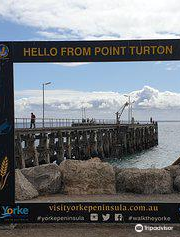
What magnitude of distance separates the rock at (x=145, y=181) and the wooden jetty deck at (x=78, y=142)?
18.2 m

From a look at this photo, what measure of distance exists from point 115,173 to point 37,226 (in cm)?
362

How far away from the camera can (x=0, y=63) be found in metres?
7.11

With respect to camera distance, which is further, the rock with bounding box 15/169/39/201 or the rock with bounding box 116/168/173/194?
the rock with bounding box 116/168/173/194

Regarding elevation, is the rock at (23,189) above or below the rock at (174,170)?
below

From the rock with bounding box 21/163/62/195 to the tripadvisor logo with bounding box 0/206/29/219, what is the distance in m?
2.17

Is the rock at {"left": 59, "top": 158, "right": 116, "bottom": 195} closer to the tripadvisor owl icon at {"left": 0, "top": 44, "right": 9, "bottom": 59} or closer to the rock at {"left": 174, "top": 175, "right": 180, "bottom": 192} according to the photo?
the rock at {"left": 174, "top": 175, "right": 180, "bottom": 192}

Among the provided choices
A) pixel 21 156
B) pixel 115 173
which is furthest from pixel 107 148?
pixel 115 173

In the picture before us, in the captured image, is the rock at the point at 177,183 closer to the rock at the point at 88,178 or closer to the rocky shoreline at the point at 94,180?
the rocky shoreline at the point at 94,180

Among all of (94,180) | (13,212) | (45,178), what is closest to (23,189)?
(45,178)

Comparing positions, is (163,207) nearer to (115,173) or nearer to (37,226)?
(37,226)

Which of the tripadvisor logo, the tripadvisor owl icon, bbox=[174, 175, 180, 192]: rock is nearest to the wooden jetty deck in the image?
bbox=[174, 175, 180, 192]: rock

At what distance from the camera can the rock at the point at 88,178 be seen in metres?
9.50

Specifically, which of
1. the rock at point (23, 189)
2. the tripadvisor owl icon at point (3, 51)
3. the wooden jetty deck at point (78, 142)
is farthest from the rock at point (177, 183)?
the wooden jetty deck at point (78, 142)

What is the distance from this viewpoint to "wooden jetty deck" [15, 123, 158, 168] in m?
30.5
